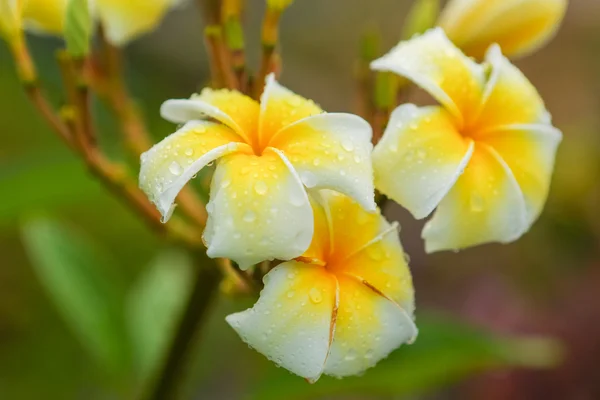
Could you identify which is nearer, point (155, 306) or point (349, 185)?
point (349, 185)

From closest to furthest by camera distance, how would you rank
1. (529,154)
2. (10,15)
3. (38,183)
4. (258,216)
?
1. (258,216)
2. (529,154)
3. (10,15)
4. (38,183)

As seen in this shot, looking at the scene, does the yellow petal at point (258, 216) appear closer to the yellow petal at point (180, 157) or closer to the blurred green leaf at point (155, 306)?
the yellow petal at point (180, 157)

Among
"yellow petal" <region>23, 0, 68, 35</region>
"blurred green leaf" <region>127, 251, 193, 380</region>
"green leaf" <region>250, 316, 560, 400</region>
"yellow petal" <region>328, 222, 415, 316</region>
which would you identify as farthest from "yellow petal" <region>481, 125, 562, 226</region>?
"blurred green leaf" <region>127, 251, 193, 380</region>

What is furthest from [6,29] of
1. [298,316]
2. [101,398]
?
[101,398]

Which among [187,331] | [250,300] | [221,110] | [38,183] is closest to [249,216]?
[221,110]

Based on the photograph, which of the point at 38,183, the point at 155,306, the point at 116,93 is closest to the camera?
the point at 116,93

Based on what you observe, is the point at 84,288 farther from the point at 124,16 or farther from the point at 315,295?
the point at 315,295

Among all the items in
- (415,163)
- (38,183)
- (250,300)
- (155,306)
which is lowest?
(155,306)
